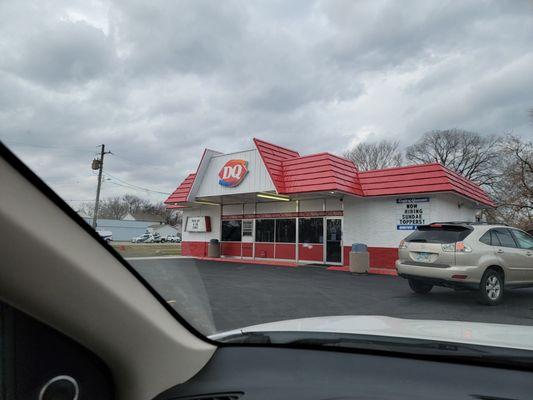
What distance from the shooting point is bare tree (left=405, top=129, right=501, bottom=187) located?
28.0m

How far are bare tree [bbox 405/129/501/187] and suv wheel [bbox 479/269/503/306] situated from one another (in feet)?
64.4

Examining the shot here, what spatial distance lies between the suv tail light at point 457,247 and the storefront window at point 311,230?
10.6 meters

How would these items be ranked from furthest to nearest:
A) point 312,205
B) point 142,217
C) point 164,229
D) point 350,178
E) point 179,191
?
point 312,205
point 350,178
point 179,191
point 164,229
point 142,217

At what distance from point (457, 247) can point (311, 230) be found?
36.3 ft

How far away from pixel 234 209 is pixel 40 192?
19600 millimetres

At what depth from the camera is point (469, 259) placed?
633 cm

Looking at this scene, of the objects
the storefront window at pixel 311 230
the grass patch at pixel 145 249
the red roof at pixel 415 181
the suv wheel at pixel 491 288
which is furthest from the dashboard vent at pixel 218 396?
the storefront window at pixel 311 230

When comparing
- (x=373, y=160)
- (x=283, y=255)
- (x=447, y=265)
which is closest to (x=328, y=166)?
(x=373, y=160)

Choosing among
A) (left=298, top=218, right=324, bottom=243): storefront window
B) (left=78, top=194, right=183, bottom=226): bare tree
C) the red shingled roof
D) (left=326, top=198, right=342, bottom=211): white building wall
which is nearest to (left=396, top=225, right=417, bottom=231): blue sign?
the red shingled roof

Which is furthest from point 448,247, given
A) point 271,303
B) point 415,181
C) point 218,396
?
point 415,181

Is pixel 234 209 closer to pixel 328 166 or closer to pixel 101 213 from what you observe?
pixel 328 166

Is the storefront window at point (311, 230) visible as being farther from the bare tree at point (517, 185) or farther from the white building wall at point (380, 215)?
the bare tree at point (517, 185)

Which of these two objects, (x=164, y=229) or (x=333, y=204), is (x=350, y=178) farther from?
(x=164, y=229)

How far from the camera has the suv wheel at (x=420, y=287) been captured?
618 cm
